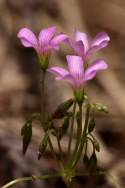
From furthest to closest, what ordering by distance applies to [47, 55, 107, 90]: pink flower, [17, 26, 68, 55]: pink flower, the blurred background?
1. the blurred background
2. [17, 26, 68, 55]: pink flower
3. [47, 55, 107, 90]: pink flower

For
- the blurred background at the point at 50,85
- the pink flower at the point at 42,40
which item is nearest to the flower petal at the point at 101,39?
→ the pink flower at the point at 42,40


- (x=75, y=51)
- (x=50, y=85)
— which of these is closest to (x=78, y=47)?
(x=75, y=51)

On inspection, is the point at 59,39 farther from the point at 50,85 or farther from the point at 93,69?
the point at 50,85

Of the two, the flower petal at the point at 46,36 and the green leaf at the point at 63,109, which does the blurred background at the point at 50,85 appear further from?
the flower petal at the point at 46,36

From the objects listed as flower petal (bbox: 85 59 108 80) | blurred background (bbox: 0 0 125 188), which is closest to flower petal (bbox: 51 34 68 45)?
flower petal (bbox: 85 59 108 80)

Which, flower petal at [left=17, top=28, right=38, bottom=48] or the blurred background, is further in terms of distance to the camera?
the blurred background

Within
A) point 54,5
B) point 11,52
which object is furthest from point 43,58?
point 54,5

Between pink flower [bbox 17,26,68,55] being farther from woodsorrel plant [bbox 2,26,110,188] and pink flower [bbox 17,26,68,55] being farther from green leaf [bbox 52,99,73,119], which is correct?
green leaf [bbox 52,99,73,119]

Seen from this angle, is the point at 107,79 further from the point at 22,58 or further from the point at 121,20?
the point at 121,20
